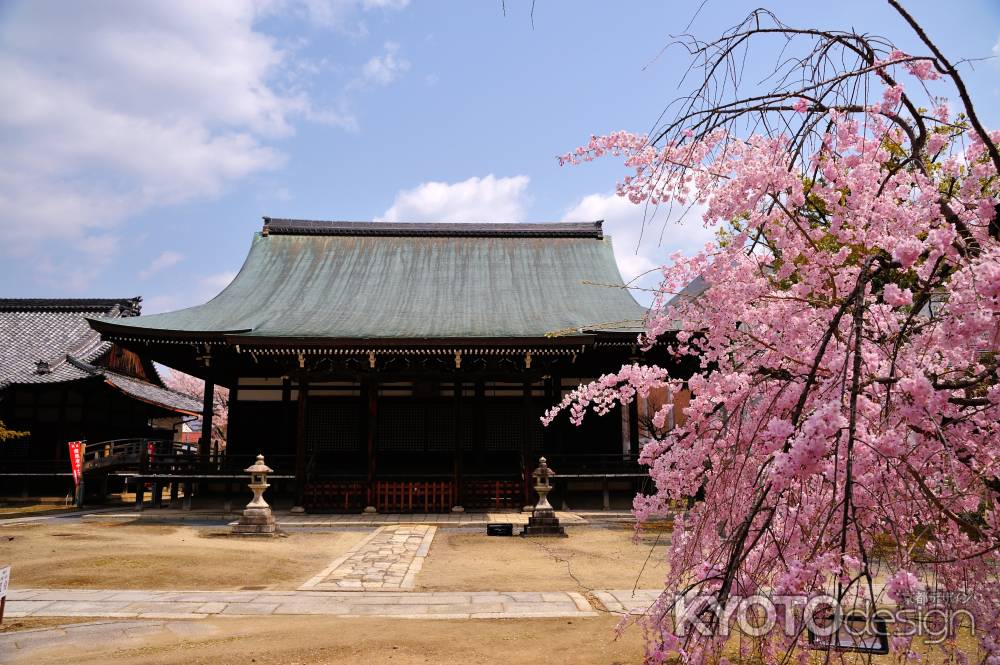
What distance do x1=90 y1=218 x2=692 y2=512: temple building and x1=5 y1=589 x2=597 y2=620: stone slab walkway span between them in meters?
6.68

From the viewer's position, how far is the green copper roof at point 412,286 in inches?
601

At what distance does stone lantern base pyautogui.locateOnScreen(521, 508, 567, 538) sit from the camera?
39.3 ft

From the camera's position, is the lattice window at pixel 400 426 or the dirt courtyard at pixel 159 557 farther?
the lattice window at pixel 400 426

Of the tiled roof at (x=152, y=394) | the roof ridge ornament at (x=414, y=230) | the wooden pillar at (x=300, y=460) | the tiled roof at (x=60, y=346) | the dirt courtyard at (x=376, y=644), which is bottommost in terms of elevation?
the dirt courtyard at (x=376, y=644)

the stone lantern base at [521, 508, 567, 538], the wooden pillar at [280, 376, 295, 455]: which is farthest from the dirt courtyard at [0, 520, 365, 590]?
the wooden pillar at [280, 376, 295, 455]

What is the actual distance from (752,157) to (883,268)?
115 cm

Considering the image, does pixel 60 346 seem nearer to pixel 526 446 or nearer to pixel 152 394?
pixel 152 394

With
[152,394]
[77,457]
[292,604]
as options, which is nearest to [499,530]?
[292,604]

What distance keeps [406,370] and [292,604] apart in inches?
339

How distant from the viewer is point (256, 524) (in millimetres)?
11805

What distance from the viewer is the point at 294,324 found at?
15648 millimetres

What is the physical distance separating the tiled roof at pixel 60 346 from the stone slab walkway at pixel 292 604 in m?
15.9

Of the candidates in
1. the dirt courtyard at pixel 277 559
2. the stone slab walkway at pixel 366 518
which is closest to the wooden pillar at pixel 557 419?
the stone slab walkway at pixel 366 518

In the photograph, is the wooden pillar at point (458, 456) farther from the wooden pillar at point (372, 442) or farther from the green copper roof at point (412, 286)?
the wooden pillar at point (372, 442)
